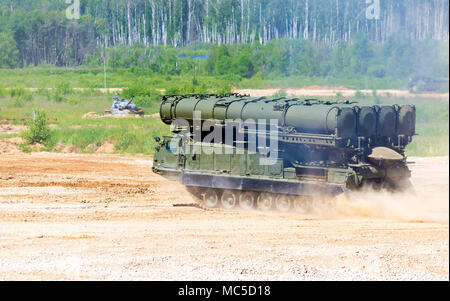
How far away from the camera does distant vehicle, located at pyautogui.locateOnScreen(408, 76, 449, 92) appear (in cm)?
1169

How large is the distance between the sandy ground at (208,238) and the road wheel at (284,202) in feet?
1.15

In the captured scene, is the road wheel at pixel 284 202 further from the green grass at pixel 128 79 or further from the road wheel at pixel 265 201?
the green grass at pixel 128 79

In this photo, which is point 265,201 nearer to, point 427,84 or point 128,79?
point 427,84

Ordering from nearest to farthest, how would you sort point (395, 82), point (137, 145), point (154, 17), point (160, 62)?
point (395, 82)
point (137, 145)
point (160, 62)
point (154, 17)

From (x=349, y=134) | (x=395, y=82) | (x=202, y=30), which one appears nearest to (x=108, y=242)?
(x=349, y=134)

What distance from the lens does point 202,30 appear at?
83062mm

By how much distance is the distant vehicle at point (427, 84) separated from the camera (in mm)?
11688

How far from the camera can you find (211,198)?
67.6 feet

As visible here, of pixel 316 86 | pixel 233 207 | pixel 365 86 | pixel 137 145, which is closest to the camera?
pixel 233 207

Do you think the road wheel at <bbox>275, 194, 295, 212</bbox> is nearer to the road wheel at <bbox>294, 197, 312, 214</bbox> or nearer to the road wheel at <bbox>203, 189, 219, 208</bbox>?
the road wheel at <bbox>294, 197, 312, 214</bbox>

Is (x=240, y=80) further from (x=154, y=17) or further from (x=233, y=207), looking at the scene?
(x=233, y=207)

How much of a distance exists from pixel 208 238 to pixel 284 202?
11.9 feet

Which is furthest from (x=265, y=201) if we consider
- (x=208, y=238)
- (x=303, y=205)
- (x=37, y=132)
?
(x=37, y=132)
